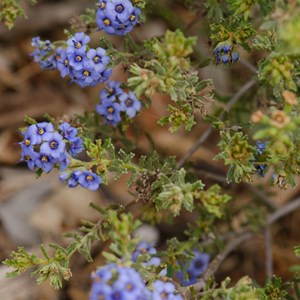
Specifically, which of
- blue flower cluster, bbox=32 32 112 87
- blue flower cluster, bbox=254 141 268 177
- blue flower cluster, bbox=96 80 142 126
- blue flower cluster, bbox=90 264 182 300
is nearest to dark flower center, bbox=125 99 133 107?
blue flower cluster, bbox=96 80 142 126


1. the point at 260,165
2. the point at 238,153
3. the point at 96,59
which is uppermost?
the point at 96,59

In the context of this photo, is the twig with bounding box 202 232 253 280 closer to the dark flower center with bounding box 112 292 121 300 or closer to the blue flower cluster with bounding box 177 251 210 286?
the blue flower cluster with bounding box 177 251 210 286

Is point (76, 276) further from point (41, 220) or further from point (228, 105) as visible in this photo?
point (228, 105)

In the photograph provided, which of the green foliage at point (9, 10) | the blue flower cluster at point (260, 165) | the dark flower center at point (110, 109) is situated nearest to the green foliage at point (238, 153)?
the blue flower cluster at point (260, 165)

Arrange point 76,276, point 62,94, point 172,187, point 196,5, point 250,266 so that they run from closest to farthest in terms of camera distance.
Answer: point 172,187 → point 196,5 → point 76,276 → point 250,266 → point 62,94

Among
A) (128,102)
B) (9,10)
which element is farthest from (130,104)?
(9,10)

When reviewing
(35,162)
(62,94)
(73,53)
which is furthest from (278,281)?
(62,94)

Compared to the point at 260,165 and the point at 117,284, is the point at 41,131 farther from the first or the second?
the point at 260,165
